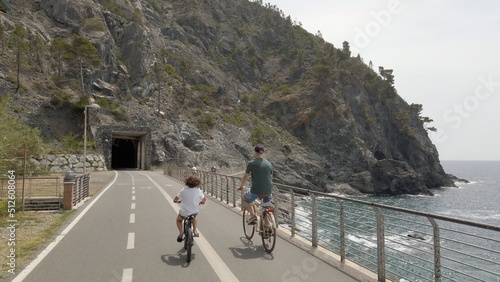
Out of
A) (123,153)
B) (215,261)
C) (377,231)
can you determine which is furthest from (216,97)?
(377,231)

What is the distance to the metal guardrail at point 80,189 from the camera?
53.2ft

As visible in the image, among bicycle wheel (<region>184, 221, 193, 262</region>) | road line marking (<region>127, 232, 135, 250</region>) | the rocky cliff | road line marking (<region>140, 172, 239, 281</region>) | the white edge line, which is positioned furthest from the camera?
the rocky cliff

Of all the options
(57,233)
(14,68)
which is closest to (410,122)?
(14,68)

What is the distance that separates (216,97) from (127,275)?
8322 centimetres

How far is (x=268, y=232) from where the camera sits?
26.0ft

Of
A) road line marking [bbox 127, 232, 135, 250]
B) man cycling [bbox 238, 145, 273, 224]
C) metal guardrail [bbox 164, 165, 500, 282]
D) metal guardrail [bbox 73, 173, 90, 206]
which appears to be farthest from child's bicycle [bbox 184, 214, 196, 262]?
metal guardrail [bbox 73, 173, 90, 206]

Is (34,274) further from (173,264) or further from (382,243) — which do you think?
(382,243)

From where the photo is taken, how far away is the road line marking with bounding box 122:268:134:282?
618 centimetres

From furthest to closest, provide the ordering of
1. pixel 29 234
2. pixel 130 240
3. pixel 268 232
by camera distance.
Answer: pixel 29 234, pixel 130 240, pixel 268 232

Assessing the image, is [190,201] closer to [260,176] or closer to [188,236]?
[188,236]

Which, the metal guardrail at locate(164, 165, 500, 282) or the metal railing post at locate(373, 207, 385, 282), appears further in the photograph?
the metal railing post at locate(373, 207, 385, 282)

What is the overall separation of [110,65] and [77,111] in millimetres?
16099

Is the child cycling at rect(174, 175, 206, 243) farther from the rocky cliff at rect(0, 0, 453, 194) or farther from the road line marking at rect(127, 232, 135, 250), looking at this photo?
the rocky cliff at rect(0, 0, 453, 194)

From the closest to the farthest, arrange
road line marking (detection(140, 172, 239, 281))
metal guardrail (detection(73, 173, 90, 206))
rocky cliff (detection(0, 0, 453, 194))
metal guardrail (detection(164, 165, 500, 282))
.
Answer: metal guardrail (detection(164, 165, 500, 282))
road line marking (detection(140, 172, 239, 281))
metal guardrail (detection(73, 173, 90, 206))
rocky cliff (detection(0, 0, 453, 194))
